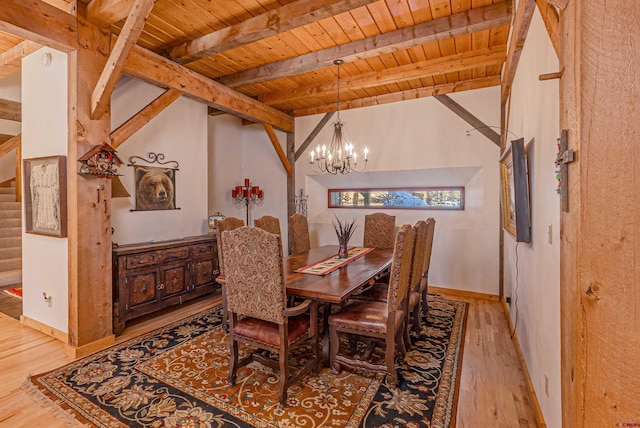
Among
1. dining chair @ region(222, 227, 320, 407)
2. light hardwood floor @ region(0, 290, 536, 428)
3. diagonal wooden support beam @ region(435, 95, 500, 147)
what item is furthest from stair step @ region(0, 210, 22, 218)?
diagonal wooden support beam @ region(435, 95, 500, 147)

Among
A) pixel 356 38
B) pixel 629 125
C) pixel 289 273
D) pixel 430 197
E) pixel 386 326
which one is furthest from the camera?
pixel 430 197

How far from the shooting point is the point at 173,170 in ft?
13.2

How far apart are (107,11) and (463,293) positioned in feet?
16.6

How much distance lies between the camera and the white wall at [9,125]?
536 centimetres

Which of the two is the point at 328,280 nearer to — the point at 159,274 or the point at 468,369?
the point at 468,369

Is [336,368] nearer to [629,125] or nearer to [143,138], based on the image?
[629,125]

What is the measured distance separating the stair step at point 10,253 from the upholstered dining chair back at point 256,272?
5.40 m

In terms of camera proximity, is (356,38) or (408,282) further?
(356,38)

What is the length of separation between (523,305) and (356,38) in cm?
295

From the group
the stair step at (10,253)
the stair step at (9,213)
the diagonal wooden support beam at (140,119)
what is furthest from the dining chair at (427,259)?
the stair step at (9,213)

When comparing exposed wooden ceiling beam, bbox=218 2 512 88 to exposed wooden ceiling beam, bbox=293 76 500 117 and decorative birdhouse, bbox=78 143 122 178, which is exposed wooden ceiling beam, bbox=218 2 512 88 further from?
decorative birdhouse, bbox=78 143 122 178

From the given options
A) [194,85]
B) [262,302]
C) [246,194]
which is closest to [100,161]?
[194,85]

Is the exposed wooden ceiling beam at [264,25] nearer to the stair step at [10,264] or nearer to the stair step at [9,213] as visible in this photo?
the stair step at [10,264]

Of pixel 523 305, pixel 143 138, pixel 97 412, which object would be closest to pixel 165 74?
pixel 143 138
